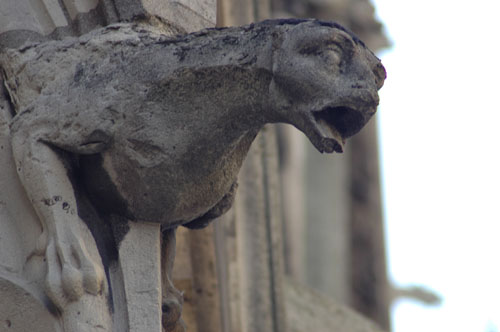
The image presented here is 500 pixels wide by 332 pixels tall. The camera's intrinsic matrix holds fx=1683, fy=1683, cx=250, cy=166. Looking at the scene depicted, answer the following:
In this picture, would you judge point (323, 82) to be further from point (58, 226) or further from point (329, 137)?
point (58, 226)

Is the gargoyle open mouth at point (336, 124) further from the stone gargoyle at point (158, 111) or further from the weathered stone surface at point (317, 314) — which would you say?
the weathered stone surface at point (317, 314)

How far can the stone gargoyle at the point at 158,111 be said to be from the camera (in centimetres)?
320

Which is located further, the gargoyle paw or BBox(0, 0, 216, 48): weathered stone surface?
BBox(0, 0, 216, 48): weathered stone surface

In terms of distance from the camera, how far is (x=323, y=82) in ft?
10.4

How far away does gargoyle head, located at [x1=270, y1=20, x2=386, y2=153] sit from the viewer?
3.17m

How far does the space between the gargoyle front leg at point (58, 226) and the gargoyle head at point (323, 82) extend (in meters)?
0.47

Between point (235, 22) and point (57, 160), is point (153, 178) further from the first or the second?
point (235, 22)

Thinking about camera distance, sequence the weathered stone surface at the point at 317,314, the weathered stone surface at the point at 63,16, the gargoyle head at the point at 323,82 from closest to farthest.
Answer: the gargoyle head at the point at 323,82 → the weathered stone surface at the point at 63,16 → the weathered stone surface at the point at 317,314

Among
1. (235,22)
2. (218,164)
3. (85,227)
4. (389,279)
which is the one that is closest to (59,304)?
(85,227)

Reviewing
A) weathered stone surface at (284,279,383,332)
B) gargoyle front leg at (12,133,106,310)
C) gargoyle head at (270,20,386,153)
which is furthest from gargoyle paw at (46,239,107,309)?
weathered stone surface at (284,279,383,332)

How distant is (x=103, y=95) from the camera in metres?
3.35

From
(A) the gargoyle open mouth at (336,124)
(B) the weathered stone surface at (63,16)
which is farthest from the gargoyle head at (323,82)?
(B) the weathered stone surface at (63,16)

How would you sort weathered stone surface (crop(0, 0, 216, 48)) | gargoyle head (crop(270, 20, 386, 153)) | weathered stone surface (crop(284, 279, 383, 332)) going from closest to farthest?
1. gargoyle head (crop(270, 20, 386, 153))
2. weathered stone surface (crop(0, 0, 216, 48))
3. weathered stone surface (crop(284, 279, 383, 332))

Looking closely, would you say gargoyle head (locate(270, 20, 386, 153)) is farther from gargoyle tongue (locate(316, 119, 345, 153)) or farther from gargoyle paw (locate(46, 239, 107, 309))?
gargoyle paw (locate(46, 239, 107, 309))
